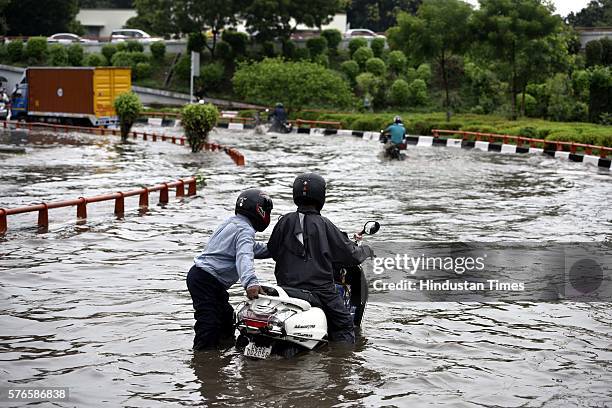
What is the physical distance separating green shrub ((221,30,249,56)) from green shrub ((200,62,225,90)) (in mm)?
3069

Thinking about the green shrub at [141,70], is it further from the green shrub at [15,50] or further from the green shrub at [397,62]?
the green shrub at [397,62]

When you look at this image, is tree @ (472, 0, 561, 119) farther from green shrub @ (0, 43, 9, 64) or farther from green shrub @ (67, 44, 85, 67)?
green shrub @ (0, 43, 9, 64)

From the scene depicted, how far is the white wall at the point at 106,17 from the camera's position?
276 feet

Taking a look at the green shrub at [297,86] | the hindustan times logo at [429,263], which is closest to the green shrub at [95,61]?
the green shrub at [297,86]

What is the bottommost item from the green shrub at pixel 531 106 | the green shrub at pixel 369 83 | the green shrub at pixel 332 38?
the green shrub at pixel 531 106

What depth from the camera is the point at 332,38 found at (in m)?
62.0

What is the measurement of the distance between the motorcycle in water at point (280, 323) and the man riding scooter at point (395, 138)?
19.2m

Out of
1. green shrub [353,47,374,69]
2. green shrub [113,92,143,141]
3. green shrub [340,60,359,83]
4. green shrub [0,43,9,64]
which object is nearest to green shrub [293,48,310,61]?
green shrub [353,47,374,69]

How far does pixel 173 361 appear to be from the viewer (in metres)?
7.78

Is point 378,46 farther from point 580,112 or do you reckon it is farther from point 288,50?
point 580,112

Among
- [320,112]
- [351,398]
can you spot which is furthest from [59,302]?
[320,112]

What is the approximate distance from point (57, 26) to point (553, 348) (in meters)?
68.4

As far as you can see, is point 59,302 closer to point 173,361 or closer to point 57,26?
point 173,361

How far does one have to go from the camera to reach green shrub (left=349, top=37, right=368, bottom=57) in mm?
60344
